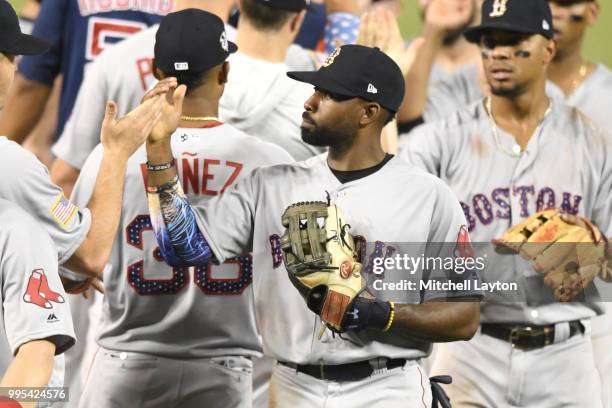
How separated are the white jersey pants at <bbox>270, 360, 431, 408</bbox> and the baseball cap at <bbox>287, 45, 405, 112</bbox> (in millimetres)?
839

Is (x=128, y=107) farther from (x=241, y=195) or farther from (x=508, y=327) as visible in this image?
(x=508, y=327)

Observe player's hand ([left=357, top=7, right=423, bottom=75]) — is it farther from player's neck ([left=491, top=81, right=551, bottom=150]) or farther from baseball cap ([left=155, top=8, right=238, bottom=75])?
baseball cap ([left=155, top=8, right=238, bottom=75])

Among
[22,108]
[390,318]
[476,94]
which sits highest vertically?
[390,318]

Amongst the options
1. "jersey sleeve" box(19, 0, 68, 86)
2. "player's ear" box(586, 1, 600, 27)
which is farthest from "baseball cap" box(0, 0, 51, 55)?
"player's ear" box(586, 1, 600, 27)

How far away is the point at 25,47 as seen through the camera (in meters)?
3.73

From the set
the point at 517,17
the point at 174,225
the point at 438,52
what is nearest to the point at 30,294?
the point at 174,225

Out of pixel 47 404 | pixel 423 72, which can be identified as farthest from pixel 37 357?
pixel 423 72

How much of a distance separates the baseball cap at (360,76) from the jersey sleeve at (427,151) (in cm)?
108

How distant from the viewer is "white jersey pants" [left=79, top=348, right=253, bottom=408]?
14.4ft

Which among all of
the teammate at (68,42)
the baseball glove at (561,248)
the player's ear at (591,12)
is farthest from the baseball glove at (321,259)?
the player's ear at (591,12)

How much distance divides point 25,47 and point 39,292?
0.84 meters

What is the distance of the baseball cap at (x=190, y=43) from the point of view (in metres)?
4.32

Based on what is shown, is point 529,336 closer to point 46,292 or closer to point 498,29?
point 498,29

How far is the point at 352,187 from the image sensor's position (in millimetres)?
4059
